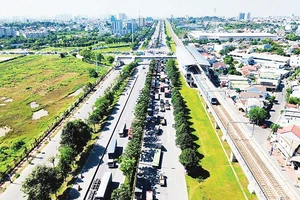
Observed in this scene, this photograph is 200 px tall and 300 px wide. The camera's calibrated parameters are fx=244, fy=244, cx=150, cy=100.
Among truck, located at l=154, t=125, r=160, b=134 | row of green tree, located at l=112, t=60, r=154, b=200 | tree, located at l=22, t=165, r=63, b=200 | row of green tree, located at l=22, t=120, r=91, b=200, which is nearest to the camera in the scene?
tree, located at l=22, t=165, r=63, b=200

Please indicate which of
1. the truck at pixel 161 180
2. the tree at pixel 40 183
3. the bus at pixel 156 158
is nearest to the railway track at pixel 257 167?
the truck at pixel 161 180

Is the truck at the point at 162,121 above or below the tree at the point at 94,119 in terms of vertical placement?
below

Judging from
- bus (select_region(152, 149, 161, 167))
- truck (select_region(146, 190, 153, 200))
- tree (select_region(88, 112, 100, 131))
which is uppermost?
tree (select_region(88, 112, 100, 131))

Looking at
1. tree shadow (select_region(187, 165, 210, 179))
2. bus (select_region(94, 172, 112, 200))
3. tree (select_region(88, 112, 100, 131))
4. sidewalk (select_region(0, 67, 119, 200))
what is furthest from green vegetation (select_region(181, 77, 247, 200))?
sidewalk (select_region(0, 67, 119, 200))

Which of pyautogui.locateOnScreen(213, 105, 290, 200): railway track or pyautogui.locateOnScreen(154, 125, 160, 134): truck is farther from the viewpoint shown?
pyautogui.locateOnScreen(154, 125, 160, 134): truck

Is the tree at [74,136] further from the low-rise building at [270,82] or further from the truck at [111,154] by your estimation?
the low-rise building at [270,82]

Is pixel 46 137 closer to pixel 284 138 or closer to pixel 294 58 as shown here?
pixel 284 138

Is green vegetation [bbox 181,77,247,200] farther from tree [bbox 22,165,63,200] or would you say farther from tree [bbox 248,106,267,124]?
tree [bbox 22,165,63,200]

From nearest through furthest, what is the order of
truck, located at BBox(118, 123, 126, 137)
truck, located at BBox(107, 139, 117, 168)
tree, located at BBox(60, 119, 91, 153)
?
truck, located at BBox(107, 139, 117, 168) → tree, located at BBox(60, 119, 91, 153) → truck, located at BBox(118, 123, 126, 137)

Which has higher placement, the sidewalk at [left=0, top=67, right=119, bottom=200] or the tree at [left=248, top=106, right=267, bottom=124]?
the tree at [left=248, top=106, right=267, bottom=124]
